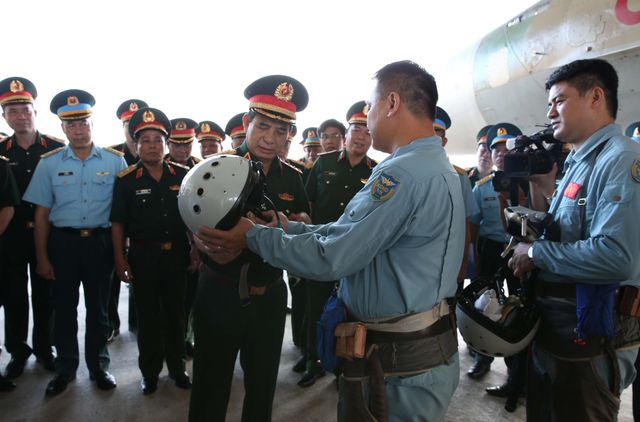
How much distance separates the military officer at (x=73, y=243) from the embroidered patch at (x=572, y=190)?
8.88 feet

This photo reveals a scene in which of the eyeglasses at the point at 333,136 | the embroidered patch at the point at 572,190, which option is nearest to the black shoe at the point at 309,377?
the embroidered patch at the point at 572,190

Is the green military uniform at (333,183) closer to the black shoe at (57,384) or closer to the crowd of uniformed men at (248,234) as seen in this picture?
the crowd of uniformed men at (248,234)

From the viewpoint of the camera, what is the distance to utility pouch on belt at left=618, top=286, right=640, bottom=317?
149cm

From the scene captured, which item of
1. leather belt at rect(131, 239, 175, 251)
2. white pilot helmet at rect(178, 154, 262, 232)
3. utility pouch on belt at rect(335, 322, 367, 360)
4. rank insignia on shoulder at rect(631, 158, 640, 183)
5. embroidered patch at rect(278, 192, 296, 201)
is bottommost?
leather belt at rect(131, 239, 175, 251)

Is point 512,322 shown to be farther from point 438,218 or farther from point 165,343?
point 165,343

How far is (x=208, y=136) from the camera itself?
453 centimetres

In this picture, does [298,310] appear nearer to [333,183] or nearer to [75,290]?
[333,183]

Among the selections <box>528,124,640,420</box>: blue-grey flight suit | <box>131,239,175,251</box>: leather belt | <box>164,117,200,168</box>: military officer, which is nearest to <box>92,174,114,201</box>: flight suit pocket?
<box>131,239,175,251</box>: leather belt

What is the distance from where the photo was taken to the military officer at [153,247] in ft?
8.89

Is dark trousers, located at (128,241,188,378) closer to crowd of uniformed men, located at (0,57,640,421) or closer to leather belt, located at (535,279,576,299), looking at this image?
crowd of uniformed men, located at (0,57,640,421)

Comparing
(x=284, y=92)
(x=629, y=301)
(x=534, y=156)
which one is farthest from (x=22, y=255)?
(x=629, y=301)

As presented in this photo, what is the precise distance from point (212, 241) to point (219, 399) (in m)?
0.82

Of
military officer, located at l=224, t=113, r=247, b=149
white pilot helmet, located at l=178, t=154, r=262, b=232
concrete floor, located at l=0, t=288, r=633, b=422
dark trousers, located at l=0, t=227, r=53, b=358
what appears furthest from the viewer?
military officer, located at l=224, t=113, r=247, b=149

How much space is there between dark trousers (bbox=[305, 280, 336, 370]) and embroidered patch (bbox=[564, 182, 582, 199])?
1.70 meters
